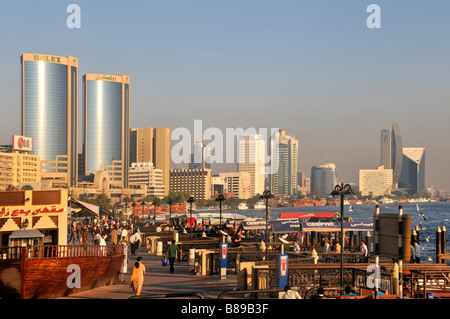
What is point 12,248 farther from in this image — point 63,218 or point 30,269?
point 63,218

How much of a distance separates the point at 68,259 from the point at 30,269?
5.01 feet

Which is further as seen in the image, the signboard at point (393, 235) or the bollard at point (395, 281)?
the bollard at point (395, 281)

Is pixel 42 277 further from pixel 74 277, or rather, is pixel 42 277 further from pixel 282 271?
pixel 282 271

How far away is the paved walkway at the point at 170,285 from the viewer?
820 inches

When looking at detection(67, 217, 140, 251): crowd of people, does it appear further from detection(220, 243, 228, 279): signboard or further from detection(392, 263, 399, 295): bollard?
detection(392, 263, 399, 295): bollard

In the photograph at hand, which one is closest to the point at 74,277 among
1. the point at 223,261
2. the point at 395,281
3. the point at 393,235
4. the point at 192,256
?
the point at 223,261

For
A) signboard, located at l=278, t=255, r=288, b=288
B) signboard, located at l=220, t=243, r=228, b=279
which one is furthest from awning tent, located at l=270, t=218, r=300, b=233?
signboard, located at l=278, t=255, r=288, b=288

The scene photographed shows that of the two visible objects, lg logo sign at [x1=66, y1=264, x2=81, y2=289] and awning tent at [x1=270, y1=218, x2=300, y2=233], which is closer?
lg logo sign at [x1=66, y1=264, x2=81, y2=289]

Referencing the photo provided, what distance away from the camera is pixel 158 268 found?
29.8 m

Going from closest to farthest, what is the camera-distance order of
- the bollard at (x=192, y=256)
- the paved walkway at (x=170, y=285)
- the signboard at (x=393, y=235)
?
the signboard at (x=393, y=235)
the paved walkway at (x=170, y=285)
the bollard at (x=192, y=256)

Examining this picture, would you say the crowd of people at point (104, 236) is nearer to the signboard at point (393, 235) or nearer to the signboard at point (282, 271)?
the signboard at point (282, 271)

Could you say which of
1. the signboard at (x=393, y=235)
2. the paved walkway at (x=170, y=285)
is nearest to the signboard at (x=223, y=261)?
the paved walkway at (x=170, y=285)

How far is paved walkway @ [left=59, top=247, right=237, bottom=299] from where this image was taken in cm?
2083

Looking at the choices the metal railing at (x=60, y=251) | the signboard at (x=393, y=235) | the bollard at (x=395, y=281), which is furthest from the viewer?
the metal railing at (x=60, y=251)
